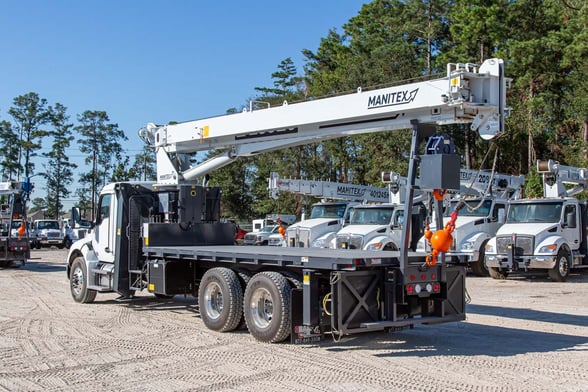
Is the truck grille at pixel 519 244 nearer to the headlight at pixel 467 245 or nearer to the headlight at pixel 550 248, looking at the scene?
the headlight at pixel 550 248

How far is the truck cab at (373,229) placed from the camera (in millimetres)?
20750

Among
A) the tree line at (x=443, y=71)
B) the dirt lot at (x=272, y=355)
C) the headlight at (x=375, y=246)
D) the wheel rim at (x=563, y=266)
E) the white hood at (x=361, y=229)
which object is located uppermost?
the tree line at (x=443, y=71)

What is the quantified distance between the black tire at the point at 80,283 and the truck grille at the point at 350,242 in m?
9.33

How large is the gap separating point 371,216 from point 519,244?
5287mm

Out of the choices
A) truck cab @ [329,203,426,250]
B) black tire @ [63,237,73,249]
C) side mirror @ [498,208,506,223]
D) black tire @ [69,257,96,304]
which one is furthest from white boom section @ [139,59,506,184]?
black tire @ [63,237,73,249]

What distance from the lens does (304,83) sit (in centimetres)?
6234

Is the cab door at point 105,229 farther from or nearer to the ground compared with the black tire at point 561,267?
farther from the ground

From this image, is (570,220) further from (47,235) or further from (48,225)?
(48,225)

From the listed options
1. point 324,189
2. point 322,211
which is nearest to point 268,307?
point 322,211

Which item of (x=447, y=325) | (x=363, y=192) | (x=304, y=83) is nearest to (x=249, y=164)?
(x=304, y=83)

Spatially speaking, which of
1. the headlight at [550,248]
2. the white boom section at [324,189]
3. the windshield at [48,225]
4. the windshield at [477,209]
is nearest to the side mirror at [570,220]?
the headlight at [550,248]

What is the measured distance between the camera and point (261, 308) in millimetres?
9484

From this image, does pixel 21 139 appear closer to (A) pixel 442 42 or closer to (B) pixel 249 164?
(B) pixel 249 164

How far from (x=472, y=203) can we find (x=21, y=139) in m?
61.6
